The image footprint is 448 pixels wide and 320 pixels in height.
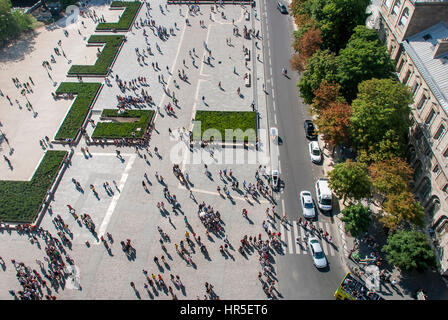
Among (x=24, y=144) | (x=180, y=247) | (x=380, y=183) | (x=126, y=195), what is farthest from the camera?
(x=24, y=144)

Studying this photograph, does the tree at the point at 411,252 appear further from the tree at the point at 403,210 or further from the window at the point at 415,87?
the window at the point at 415,87

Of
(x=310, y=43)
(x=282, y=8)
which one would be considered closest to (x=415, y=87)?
(x=310, y=43)

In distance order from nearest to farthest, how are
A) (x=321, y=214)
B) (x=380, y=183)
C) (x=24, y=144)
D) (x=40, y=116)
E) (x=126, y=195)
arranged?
(x=380, y=183), (x=321, y=214), (x=126, y=195), (x=24, y=144), (x=40, y=116)

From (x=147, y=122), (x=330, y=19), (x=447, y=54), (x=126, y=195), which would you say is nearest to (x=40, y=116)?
(x=147, y=122)

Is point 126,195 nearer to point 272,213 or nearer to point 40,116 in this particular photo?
point 272,213

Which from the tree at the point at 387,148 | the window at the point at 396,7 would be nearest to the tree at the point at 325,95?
the tree at the point at 387,148

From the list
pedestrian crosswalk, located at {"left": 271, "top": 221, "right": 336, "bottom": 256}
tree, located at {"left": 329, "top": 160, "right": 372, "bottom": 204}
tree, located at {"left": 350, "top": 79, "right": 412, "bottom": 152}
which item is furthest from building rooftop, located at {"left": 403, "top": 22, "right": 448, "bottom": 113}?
pedestrian crosswalk, located at {"left": 271, "top": 221, "right": 336, "bottom": 256}

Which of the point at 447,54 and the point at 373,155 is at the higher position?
the point at 447,54

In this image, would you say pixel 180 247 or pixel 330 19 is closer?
pixel 180 247

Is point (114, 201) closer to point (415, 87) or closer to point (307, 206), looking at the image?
point (307, 206)
